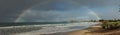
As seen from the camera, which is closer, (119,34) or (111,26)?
(119,34)

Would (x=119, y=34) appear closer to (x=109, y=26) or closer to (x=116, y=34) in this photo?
(x=116, y=34)

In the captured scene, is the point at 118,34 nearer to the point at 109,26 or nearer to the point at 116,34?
the point at 116,34

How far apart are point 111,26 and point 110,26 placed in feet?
0.60

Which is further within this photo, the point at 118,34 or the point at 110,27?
the point at 110,27

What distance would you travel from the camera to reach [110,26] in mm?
40125

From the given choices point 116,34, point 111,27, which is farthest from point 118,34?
point 111,27

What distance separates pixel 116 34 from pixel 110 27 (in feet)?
35.5

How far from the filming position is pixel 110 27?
40.0 metres

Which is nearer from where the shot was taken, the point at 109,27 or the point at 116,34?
the point at 116,34

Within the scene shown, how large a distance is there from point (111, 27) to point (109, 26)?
4.12 feet

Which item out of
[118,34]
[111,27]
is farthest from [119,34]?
[111,27]

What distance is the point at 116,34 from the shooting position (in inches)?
1151

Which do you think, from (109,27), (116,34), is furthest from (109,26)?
(116,34)

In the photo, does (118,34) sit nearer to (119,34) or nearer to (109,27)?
(119,34)
